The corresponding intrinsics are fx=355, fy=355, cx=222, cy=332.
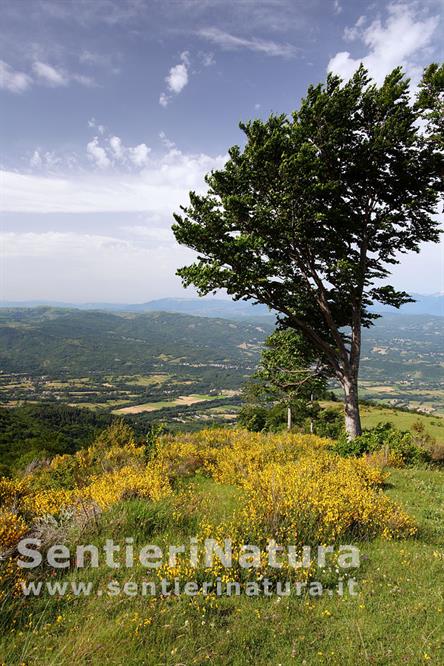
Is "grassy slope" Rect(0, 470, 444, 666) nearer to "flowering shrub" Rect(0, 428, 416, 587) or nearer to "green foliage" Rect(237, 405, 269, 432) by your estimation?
"flowering shrub" Rect(0, 428, 416, 587)

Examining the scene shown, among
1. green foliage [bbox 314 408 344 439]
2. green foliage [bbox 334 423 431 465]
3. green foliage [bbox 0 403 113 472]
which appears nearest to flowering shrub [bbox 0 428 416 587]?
green foliage [bbox 334 423 431 465]

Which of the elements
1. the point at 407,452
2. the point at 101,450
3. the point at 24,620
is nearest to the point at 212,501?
the point at 24,620

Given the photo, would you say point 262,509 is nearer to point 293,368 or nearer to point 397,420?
point 293,368

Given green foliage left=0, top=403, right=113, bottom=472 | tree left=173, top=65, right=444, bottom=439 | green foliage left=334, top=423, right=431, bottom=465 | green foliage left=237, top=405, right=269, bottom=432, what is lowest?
green foliage left=0, top=403, right=113, bottom=472

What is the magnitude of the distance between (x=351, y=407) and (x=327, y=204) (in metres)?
8.35

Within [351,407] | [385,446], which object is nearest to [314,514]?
[385,446]

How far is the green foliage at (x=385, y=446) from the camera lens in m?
14.1

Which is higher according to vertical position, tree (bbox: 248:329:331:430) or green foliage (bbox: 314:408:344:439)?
tree (bbox: 248:329:331:430)

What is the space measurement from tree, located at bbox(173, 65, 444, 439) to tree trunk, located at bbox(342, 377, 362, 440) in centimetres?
4

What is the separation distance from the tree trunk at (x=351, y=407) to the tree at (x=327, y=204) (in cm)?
4

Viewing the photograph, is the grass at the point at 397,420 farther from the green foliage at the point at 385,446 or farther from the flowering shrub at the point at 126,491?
the flowering shrub at the point at 126,491

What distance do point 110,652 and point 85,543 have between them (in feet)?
8.11

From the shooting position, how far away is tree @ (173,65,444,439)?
41.7ft

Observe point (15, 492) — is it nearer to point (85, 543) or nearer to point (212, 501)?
point (85, 543)
